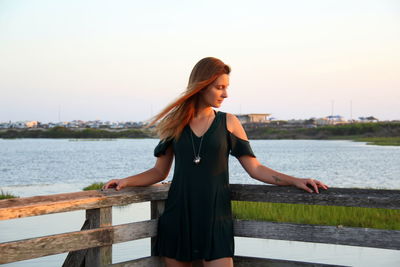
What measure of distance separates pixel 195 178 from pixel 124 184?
47 cm

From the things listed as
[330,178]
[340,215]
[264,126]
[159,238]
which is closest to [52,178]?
[330,178]

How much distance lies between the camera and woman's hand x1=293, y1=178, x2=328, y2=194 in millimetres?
3596

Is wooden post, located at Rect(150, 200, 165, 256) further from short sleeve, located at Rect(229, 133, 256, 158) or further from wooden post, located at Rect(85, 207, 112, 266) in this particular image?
short sleeve, located at Rect(229, 133, 256, 158)

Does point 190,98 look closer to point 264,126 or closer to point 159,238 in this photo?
point 159,238

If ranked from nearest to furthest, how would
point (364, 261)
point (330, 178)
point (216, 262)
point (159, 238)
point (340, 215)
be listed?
1. point (216, 262)
2. point (159, 238)
3. point (364, 261)
4. point (340, 215)
5. point (330, 178)

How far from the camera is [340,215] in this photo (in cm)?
1113

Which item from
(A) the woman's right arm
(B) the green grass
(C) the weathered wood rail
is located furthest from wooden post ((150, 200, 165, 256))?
(B) the green grass

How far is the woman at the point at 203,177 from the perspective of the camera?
145 inches

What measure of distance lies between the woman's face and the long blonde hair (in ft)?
0.09

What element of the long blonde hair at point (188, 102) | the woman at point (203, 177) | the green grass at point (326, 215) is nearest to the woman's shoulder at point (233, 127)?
the woman at point (203, 177)

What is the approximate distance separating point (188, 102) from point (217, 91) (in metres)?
0.25

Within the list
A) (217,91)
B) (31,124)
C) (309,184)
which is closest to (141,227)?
(217,91)

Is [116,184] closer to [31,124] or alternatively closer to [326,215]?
[326,215]

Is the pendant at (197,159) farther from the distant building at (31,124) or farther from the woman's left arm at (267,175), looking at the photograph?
the distant building at (31,124)
